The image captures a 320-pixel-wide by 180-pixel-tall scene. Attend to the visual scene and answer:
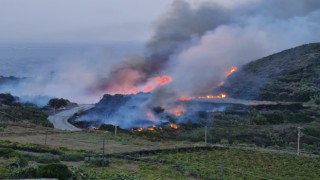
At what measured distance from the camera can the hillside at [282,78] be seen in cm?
11869

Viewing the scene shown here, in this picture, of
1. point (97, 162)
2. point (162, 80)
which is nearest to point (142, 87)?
point (162, 80)

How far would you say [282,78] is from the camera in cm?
13600

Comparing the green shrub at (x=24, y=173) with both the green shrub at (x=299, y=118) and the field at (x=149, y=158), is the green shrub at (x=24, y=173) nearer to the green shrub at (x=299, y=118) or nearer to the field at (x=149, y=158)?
the field at (x=149, y=158)

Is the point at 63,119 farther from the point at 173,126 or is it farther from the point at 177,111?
the point at 173,126

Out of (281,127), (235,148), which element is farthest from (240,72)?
(235,148)

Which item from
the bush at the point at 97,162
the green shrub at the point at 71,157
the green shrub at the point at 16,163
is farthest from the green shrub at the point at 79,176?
the green shrub at the point at 71,157

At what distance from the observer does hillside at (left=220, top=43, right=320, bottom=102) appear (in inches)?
4673

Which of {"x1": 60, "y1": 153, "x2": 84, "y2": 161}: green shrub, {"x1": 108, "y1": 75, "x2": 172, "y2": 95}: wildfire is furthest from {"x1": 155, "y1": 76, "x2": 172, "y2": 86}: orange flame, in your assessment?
{"x1": 60, "y1": 153, "x2": 84, "y2": 161}: green shrub

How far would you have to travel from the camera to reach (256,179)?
1366 inches

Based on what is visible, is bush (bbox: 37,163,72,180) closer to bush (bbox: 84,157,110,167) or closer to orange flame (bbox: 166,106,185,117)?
bush (bbox: 84,157,110,167)

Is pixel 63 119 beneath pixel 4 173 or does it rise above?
above

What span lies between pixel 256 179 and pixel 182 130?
41.2 metres

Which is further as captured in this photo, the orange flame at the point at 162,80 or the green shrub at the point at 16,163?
the orange flame at the point at 162,80

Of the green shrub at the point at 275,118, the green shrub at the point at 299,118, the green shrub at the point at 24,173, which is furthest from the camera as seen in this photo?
the green shrub at the point at 275,118
